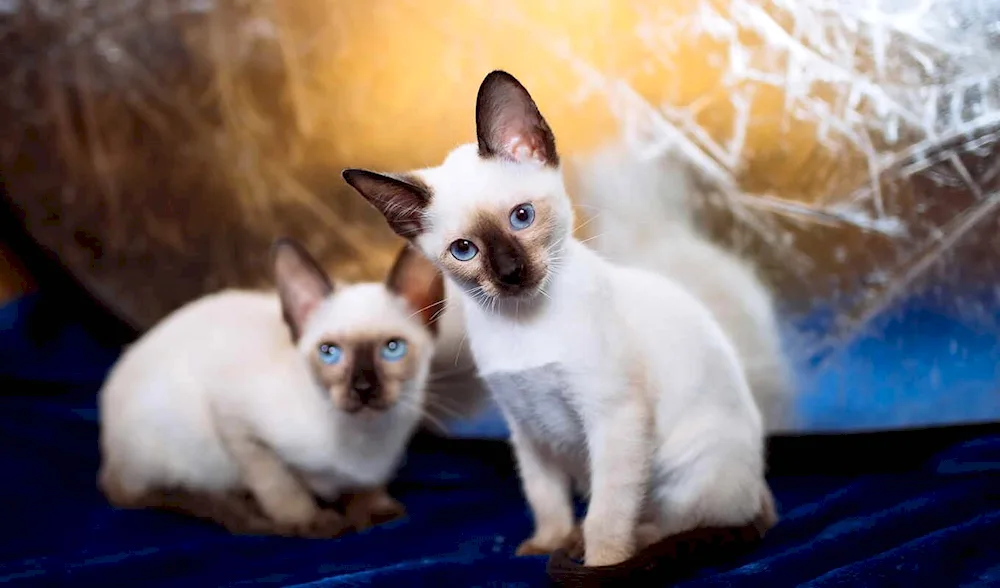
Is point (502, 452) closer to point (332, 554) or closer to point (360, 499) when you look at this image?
point (360, 499)

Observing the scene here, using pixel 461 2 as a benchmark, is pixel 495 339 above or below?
below

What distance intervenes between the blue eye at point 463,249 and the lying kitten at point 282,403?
29cm

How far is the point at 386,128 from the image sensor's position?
4.69ft

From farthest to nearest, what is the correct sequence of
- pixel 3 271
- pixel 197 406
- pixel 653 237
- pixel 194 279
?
1. pixel 3 271
2. pixel 194 279
3. pixel 197 406
4. pixel 653 237

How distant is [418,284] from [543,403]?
319 mm

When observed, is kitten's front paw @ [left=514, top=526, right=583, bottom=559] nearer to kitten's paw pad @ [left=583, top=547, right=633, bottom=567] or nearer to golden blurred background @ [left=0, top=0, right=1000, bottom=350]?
kitten's paw pad @ [left=583, top=547, right=633, bottom=567]

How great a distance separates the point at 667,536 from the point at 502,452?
0.54 m

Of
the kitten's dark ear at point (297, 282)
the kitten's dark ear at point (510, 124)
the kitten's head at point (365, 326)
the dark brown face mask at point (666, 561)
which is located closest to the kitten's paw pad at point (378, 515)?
the kitten's head at point (365, 326)

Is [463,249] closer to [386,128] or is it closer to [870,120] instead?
[386,128]

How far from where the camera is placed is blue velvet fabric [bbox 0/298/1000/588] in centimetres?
102

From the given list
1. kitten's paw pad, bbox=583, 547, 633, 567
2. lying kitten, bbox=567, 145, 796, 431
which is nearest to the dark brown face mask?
kitten's paw pad, bbox=583, 547, 633, 567

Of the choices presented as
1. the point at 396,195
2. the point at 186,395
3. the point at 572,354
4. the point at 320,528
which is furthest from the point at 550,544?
the point at 186,395

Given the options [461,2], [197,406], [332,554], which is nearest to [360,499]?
[332,554]

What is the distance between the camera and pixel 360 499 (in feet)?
4.53
